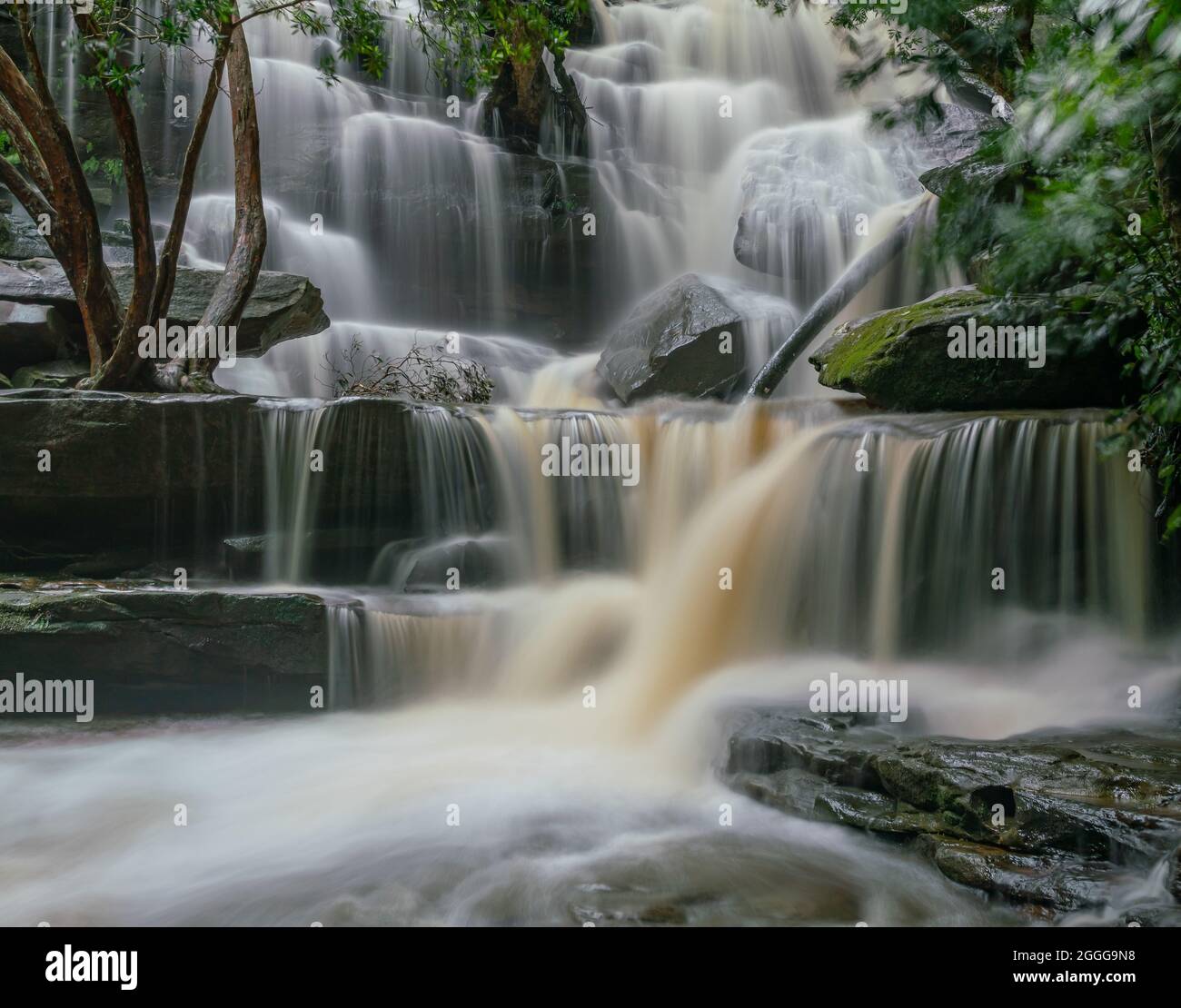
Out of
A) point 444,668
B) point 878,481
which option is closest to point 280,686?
point 444,668

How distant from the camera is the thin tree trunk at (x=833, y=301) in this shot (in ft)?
29.4

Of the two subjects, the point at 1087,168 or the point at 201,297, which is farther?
the point at 201,297

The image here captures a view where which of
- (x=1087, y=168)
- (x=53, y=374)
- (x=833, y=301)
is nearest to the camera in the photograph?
(x=1087, y=168)

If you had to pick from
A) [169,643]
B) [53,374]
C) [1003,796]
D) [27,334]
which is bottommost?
[1003,796]

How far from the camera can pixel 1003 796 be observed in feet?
12.3

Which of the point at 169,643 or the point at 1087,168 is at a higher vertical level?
the point at 1087,168

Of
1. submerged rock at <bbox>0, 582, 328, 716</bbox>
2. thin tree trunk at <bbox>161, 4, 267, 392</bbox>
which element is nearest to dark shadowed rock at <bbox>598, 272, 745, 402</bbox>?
thin tree trunk at <bbox>161, 4, 267, 392</bbox>

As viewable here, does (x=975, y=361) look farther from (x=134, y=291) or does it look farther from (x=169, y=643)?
(x=134, y=291)

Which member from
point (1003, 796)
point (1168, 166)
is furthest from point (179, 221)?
point (1003, 796)

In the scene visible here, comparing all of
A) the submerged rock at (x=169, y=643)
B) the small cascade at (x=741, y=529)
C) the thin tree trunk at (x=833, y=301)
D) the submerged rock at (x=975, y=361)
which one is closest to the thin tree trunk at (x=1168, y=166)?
the submerged rock at (x=975, y=361)

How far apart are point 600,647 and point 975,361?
11.9 ft

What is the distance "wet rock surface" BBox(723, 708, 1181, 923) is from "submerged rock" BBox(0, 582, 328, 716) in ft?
10.2

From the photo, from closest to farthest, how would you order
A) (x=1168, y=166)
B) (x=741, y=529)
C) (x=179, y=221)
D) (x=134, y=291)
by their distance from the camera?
1. (x=1168, y=166)
2. (x=741, y=529)
3. (x=134, y=291)
4. (x=179, y=221)
